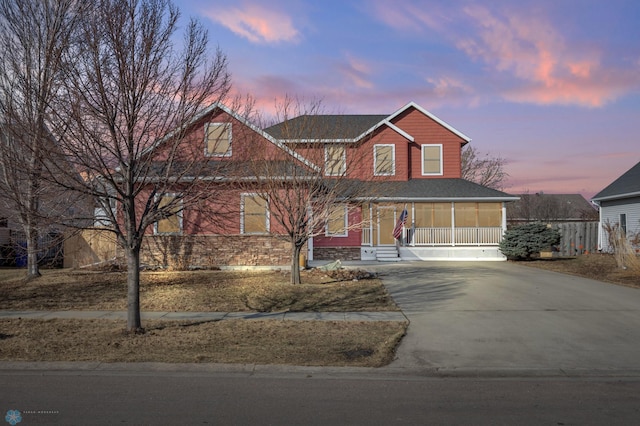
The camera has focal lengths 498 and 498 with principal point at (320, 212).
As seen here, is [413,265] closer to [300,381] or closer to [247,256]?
[247,256]

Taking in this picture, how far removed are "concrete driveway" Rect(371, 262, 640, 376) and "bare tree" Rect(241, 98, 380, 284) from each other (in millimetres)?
3024

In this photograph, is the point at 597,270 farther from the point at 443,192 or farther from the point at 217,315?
the point at 217,315

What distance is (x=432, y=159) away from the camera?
27328 millimetres

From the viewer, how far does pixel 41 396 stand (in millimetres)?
5926

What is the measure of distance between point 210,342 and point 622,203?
A: 28789mm

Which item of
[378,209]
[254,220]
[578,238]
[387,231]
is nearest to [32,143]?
[254,220]

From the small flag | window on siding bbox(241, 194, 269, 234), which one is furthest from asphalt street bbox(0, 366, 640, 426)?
the small flag

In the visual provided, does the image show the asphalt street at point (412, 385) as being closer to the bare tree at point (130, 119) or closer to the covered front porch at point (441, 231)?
the bare tree at point (130, 119)

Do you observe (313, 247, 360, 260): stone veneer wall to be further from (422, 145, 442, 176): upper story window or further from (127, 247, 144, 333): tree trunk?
(127, 247, 144, 333): tree trunk

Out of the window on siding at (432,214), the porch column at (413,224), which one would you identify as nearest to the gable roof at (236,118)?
the porch column at (413,224)

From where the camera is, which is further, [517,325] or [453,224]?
[453,224]

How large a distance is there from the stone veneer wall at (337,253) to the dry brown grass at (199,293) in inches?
245

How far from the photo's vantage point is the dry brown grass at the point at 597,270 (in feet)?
54.6

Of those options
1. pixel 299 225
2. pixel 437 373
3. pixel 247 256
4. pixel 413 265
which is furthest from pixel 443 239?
pixel 437 373
